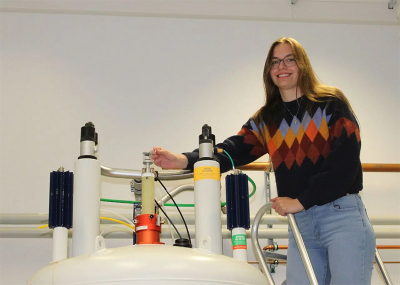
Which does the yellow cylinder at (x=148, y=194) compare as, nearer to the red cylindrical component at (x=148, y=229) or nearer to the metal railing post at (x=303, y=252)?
the red cylindrical component at (x=148, y=229)

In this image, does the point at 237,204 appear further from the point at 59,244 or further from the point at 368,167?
the point at 368,167

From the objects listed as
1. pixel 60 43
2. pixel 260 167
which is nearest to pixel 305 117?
pixel 260 167

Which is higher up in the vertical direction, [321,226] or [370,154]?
[370,154]

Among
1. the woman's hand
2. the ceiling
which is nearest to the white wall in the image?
the ceiling

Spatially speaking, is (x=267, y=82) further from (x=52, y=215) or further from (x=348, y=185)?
(x=52, y=215)

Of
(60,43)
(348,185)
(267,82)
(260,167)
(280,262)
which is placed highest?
(60,43)

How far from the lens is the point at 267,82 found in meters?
2.15

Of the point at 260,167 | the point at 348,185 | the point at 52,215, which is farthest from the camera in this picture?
the point at 260,167

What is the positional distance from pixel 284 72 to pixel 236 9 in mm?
2016

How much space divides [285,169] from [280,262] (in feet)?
4.95

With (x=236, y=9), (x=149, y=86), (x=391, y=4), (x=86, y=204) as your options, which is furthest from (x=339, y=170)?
Result: (x=391, y=4)

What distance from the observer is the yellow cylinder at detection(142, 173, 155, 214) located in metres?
1.36

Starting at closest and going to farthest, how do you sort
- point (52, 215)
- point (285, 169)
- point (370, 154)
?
point (52, 215)
point (285, 169)
point (370, 154)

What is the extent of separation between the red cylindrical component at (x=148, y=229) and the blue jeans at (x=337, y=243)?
2.23ft
